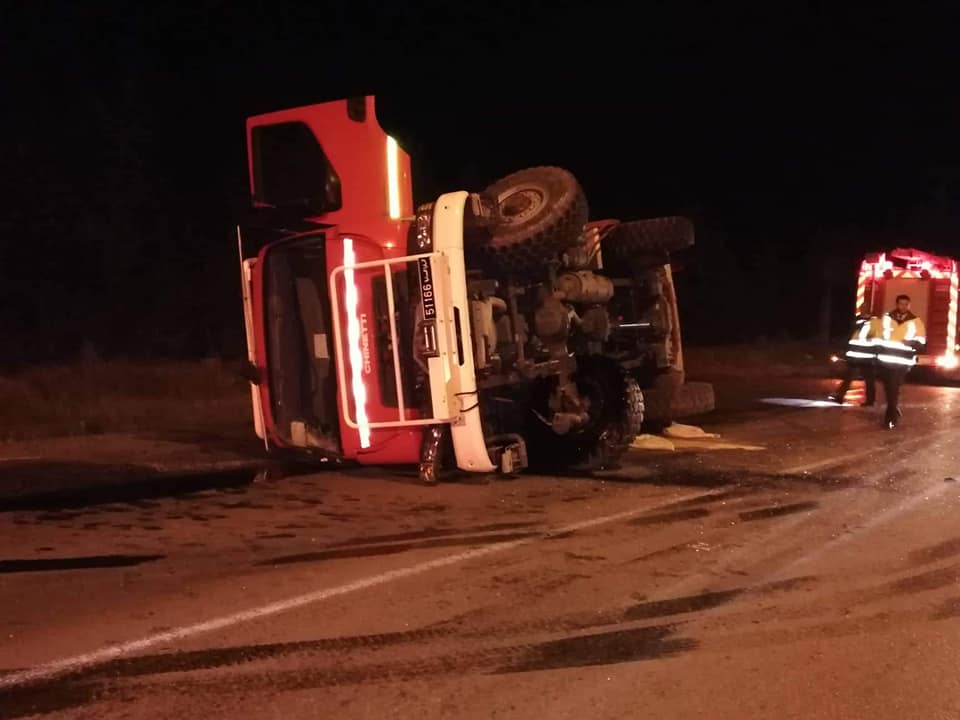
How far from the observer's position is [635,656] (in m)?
4.09

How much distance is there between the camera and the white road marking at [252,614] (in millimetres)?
3871

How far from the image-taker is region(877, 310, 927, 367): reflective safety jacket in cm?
1106

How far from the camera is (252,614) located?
4.54 m

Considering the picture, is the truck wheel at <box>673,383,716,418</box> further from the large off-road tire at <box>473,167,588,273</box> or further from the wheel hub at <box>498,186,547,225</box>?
the wheel hub at <box>498,186,547,225</box>

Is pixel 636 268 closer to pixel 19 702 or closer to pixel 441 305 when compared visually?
pixel 441 305

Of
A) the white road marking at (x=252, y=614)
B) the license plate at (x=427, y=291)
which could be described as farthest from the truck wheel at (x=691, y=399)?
the license plate at (x=427, y=291)

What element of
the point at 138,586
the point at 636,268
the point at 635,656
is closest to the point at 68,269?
the point at 636,268

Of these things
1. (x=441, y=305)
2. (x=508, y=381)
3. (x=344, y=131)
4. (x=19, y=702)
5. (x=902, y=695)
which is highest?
(x=344, y=131)

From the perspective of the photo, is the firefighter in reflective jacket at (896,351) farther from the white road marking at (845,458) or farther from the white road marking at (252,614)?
the white road marking at (252,614)

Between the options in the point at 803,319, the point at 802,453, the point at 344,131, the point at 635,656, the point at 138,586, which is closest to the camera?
the point at 635,656

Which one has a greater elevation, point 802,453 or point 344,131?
point 344,131

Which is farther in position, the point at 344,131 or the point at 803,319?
the point at 803,319

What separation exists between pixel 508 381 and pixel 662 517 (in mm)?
1554

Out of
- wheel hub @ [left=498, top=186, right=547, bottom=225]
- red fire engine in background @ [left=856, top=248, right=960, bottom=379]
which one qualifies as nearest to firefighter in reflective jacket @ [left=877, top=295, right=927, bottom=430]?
red fire engine in background @ [left=856, top=248, right=960, bottom=379]
